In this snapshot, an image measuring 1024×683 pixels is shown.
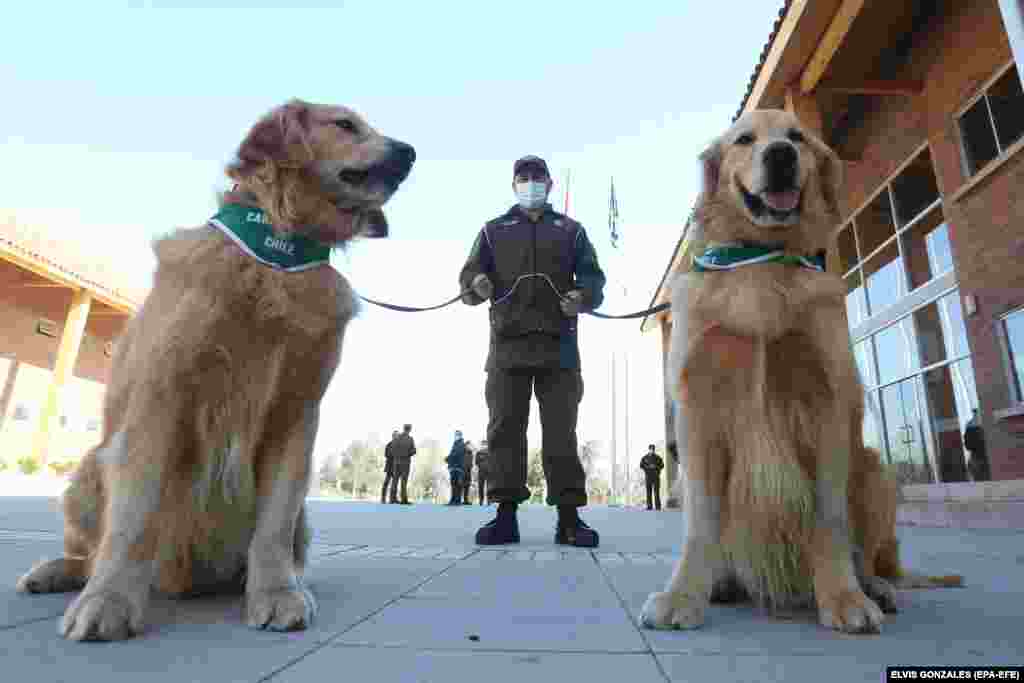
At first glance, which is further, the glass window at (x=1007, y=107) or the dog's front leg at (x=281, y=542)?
the glass window at (x=1007, y=107)

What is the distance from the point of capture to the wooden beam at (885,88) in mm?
8805

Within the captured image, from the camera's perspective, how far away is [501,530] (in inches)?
167

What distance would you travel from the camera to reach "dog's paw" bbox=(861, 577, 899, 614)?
1941mm

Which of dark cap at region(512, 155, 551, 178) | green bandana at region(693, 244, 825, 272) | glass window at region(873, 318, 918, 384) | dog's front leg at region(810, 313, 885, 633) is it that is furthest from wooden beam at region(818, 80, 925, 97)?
dog's front leg at region(810, 313, 885, 633)

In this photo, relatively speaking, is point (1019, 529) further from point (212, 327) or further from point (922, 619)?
point (212, 327)

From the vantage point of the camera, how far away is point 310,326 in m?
1.87

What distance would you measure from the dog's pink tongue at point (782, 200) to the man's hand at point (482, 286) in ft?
7.36

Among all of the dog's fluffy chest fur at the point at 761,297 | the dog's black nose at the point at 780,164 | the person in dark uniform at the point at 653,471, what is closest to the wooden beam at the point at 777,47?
the dog's black nose at the point at 780,164

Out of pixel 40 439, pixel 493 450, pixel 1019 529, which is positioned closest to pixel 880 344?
pixel 1019 529

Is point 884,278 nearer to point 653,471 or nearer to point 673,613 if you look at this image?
point 653,471

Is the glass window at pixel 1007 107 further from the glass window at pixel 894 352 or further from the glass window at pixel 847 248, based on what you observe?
the glass window at pixel 847 248

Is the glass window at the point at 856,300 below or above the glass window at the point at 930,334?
above

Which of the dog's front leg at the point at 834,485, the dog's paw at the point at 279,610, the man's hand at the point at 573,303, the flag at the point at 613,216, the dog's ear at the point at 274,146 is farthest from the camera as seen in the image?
the flag at the point at 613,216

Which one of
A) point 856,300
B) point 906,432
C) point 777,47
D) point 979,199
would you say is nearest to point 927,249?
point 979,199
